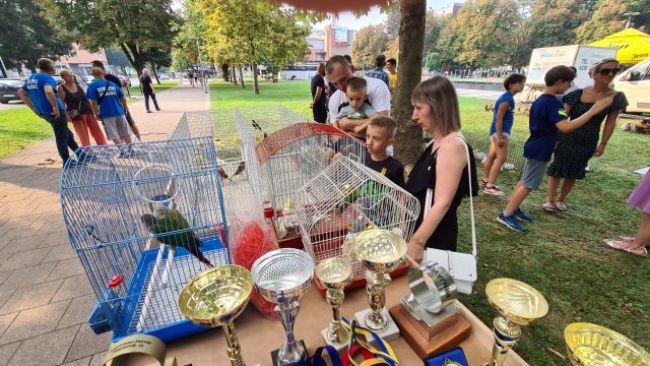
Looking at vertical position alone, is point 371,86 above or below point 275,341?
above

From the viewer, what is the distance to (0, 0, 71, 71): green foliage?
33.1 m

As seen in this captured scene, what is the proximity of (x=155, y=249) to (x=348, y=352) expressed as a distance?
1.24 meters

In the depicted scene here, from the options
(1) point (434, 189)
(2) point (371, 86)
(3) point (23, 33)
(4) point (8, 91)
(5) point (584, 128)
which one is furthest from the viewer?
(3) point (23, 33)

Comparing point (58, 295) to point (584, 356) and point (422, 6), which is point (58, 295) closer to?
point (584, 356)

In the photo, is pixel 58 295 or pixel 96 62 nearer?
pixel 58 295

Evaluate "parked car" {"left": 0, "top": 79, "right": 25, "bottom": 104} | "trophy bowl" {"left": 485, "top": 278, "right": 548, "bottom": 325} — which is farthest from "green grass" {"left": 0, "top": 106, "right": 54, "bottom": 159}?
"trophy bowl" {"left": 485, "top": 278, "right": 548, "bottom": 325}

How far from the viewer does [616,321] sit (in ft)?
7.91

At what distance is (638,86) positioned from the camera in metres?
10.4

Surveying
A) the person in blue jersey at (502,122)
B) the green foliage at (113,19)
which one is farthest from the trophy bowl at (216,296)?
the green foliage at (113,19)

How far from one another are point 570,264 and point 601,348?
3.04 m

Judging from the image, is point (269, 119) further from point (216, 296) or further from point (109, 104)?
point (216, 296)

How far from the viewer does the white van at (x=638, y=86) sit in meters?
10.2

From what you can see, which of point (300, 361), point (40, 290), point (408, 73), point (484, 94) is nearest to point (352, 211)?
point (300, 361)

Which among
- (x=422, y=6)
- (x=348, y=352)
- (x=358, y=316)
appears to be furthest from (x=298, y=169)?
(x=422, y=6)
